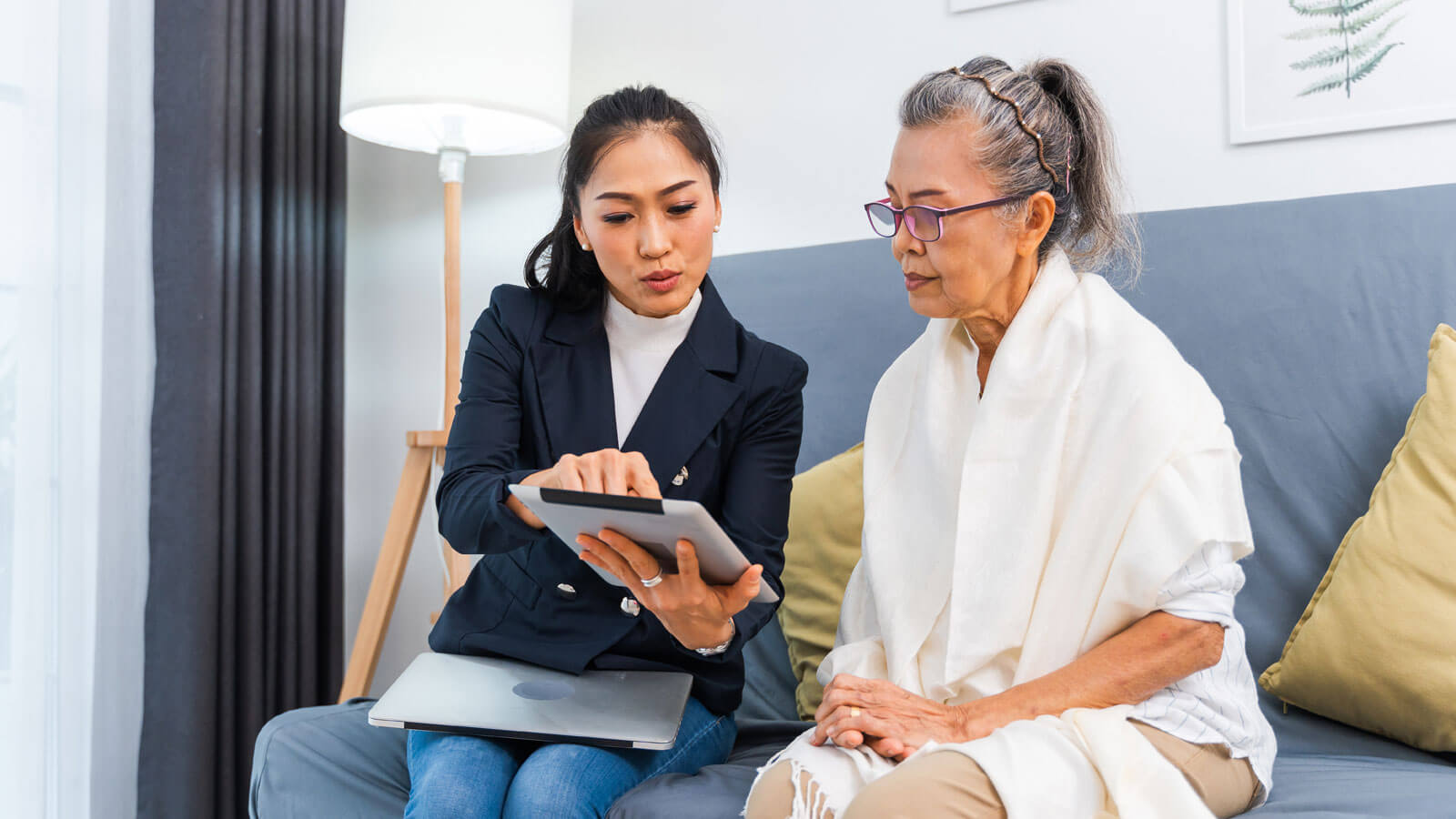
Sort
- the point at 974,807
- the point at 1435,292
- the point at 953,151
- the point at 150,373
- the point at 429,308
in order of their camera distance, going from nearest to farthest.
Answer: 1. the point at 974,807
2. the point at 953,151
3. the point at 1435,292
4. the point at 150,373
5. the point at 429,308

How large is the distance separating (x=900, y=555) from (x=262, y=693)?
5.12ft

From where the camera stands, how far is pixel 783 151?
2254mm

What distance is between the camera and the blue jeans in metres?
1.09

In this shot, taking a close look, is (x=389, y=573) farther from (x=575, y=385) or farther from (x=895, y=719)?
(x=895, y=719)

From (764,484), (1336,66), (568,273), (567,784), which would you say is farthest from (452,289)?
(1336,66)

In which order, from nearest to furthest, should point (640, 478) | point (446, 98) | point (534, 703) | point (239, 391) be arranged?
point (640, 478) → point (534, 703) → point (446, 98) → point (239, 391)

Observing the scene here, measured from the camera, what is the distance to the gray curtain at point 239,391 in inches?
78.1

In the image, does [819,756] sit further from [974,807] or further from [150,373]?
[150,373]

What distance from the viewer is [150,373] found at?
2004mm

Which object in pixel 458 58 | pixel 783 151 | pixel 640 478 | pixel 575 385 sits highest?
pixel 458 58

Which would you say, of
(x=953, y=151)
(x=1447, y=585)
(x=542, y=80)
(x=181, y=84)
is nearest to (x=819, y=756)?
(x=953, y=151)

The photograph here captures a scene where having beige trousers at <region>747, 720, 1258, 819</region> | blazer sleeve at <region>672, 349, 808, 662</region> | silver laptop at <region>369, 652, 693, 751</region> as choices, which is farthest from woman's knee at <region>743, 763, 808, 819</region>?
blazer sleeve at <region>672, 349, 808, 662</region>

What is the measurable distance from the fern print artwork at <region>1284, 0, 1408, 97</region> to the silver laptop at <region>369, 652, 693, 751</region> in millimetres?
1478

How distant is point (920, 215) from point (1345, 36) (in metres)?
1.08
